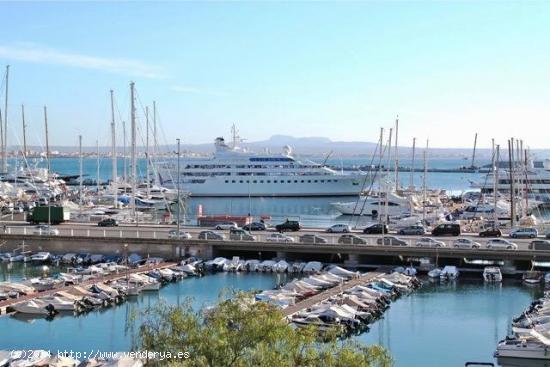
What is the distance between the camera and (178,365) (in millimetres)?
14039

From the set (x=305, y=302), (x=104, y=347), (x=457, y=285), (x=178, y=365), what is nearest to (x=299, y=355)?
(x=178, y=365)

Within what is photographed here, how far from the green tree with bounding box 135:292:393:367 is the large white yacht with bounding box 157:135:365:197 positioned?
9419 centimetres

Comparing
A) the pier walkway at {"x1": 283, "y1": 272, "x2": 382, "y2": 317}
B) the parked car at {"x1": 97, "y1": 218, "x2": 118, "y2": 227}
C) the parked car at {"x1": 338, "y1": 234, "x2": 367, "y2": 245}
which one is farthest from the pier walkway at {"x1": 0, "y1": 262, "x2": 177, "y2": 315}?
the parked car at {"x1": 97, "y1": 218, "x2": 118, "y2": 227}

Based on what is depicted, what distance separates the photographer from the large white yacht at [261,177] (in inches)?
4439

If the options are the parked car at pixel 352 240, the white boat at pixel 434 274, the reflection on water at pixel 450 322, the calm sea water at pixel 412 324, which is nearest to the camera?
the reflection on water at pixel 450 322

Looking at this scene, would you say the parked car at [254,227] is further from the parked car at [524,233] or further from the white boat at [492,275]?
the white boat at [492,275]

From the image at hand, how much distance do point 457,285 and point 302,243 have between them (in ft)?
33.0

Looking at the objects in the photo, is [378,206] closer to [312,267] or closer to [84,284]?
[312,267]

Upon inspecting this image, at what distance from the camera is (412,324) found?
33.9 metres

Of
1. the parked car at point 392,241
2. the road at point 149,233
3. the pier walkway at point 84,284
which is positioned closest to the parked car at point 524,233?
the road at point 149,233

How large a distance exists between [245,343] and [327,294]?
2073cm

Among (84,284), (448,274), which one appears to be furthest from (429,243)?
(84,284)

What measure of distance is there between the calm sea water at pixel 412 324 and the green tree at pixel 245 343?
9.38 m

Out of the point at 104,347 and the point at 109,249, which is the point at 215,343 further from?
the point at 109,249
